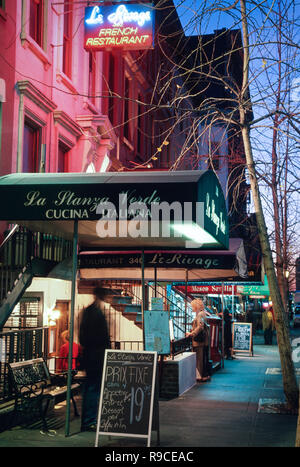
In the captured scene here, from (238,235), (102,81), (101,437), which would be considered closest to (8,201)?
(101,437)

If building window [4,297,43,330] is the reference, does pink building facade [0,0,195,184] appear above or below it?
above

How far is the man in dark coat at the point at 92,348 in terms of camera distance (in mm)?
8258

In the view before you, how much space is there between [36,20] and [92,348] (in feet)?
27.8

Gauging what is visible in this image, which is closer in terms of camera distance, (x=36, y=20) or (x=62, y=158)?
(x=36, y=20)

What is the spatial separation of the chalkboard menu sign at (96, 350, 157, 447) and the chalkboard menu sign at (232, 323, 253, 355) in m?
15.2

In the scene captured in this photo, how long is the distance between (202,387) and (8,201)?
294 inches

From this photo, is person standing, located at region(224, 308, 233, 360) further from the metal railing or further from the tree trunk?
the tree trunk

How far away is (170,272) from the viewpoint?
15.3 m

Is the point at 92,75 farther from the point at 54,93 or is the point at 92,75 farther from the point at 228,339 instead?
the point at 228,339

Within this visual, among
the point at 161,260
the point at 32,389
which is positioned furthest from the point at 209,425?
the point at 161,260

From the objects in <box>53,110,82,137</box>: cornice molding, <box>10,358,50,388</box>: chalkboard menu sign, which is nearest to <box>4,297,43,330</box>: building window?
<box>10,358,50,388</box>: chalkboard menu sign

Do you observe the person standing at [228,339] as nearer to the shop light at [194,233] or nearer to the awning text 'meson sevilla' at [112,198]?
the shop light at [194,233]

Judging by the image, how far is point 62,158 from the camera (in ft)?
50.2

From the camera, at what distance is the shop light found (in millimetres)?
8648
